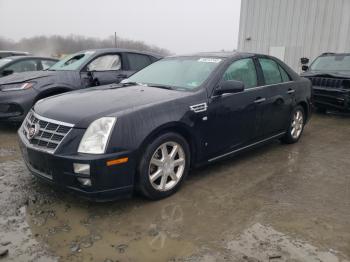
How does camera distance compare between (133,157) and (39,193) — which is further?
(39,193)

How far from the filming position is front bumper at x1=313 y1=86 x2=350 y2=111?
775 centimetres

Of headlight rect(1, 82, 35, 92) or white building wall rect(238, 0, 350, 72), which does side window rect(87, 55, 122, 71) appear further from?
white building wall rect(238, 0, 350, 72)

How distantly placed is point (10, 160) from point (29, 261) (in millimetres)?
2529

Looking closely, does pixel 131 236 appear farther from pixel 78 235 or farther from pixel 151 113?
pixel 151 113

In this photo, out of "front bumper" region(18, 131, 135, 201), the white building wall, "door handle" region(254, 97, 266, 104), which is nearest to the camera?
"front bumper" region(18, 131, 135, 201)

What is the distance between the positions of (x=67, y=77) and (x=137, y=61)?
1.57 m

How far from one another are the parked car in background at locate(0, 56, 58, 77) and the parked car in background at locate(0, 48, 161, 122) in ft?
4.63

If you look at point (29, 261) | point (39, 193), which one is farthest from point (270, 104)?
point (29, 261)

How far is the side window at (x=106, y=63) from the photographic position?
6629 millimetres

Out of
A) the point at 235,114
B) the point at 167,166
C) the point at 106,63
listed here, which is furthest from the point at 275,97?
the point at 106,63

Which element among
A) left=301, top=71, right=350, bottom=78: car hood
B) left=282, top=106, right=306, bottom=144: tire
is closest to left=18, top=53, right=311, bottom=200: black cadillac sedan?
left=282, top=106, right=306, bottom=144: tire

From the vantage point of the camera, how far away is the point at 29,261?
246 centimetres

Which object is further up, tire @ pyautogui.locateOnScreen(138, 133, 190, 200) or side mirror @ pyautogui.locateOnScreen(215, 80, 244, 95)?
side mirror @ pyautogui.locateOnScreen(215, 80, 244, 95)

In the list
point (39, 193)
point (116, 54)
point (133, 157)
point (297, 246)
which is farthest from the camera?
point (116, 54)
